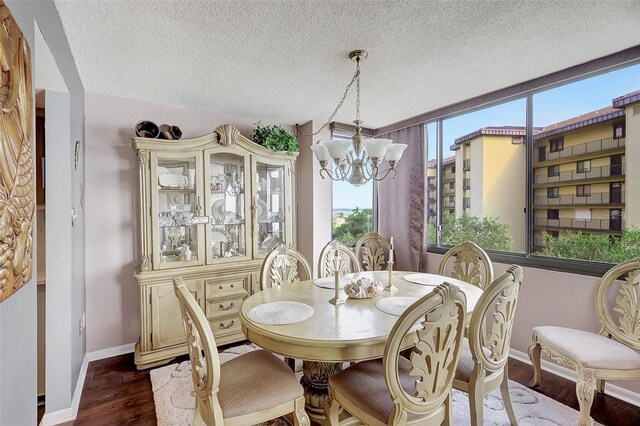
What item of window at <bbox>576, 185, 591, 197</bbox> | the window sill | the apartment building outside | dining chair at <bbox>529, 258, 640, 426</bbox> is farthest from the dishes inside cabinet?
window at <bbox>576, 185, 591, 197</bbox>

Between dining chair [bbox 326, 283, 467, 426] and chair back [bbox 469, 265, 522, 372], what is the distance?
21cm

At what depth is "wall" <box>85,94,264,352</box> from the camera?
2744 mm

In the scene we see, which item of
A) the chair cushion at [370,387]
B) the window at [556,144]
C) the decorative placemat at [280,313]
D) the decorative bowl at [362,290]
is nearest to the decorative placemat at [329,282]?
the decorative bowl at [362,290]

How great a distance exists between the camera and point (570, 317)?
2375mm

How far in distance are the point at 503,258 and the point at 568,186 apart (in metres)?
0.80

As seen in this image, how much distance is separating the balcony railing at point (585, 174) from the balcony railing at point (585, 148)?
0.45ft

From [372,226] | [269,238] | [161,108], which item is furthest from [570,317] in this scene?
[161,108]

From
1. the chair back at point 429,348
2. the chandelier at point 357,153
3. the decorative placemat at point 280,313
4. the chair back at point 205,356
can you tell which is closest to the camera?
the chair back at point 429,348

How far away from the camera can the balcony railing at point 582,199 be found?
2.28 metres

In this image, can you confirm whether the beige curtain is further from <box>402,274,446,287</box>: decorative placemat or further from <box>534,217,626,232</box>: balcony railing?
<box>534,217,626,232</box>: balcony railing

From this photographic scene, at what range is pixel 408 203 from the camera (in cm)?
368

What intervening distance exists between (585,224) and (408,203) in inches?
64.7

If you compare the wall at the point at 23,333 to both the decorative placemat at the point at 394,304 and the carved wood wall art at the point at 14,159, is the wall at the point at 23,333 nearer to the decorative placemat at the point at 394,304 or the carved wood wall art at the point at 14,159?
the carved wood wall art at the point at 14,159

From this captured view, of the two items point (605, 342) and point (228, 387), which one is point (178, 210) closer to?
point (228, 387)
